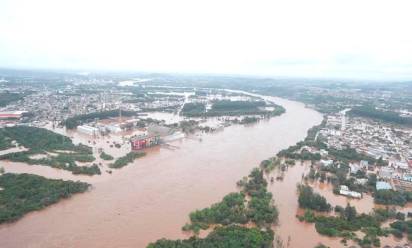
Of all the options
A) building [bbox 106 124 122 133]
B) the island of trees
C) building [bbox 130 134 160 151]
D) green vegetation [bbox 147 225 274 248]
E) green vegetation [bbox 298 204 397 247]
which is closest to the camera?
green vegetation [bbox 147 225 274 248]

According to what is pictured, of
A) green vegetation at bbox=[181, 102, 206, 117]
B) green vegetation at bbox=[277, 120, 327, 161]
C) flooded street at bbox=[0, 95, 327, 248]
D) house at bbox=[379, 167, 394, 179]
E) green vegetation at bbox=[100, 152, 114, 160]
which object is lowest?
flooded street at bbox=[0, 95, 327, 248]

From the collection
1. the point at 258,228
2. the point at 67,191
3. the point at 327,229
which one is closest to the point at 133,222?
the point at 67,191

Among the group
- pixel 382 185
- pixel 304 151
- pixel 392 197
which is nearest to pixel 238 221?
pixel 392 197

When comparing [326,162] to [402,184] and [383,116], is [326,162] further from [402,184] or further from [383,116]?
[383,116]

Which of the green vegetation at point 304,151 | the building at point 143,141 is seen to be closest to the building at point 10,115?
the building at point 143,141

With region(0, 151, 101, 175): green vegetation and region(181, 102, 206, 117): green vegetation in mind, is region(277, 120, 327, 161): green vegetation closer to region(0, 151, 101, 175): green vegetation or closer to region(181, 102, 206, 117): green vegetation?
region(0, 151, 101, 175): green vegetation

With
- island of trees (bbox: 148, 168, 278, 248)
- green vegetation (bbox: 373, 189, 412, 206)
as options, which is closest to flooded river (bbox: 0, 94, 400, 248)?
island of trees (bbox: 148, 168, 278, 248)

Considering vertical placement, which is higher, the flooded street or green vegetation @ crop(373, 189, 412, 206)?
green vegetation @ crop(373, 189, 412, 206)
